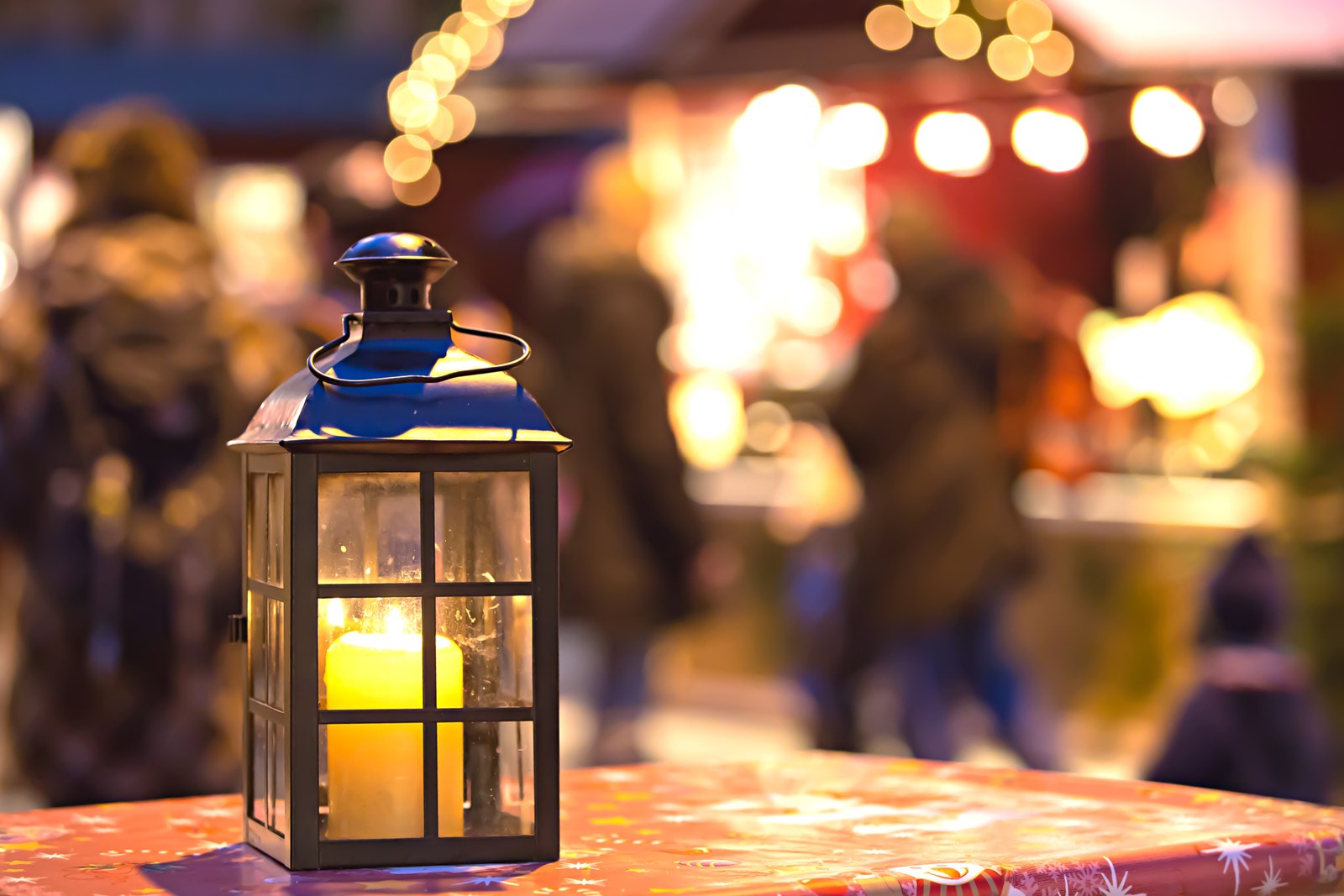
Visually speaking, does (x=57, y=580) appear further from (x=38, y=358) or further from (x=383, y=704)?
(x=383, y=704)

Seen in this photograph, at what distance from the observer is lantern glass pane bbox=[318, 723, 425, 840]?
1.61m

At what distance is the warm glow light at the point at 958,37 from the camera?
6812 mm

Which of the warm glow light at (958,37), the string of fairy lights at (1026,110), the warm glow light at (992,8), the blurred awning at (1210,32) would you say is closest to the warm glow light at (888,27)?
the string of fairy lights at (1026,110)

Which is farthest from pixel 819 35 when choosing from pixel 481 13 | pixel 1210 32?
pixel 1210 32

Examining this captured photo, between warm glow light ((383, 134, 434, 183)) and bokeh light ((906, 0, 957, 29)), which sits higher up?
warm glow light ((383, 134, 434, 183))

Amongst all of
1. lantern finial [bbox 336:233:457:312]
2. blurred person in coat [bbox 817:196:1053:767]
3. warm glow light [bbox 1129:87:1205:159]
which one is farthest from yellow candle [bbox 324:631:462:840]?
warm glow light [bbox 1129:87:1205:159]

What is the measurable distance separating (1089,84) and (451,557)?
17.6 ft

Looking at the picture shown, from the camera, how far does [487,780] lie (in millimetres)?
1649

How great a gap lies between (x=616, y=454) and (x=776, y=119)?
240 cm

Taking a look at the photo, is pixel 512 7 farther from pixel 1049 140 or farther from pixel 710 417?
pixel 1049 140

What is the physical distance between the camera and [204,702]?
404 centimetres

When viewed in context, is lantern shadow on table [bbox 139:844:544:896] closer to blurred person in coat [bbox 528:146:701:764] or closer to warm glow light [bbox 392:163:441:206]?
blurred person in coat [bbox 528:146:701:764]

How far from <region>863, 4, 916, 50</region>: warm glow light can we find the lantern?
5583 millimetres

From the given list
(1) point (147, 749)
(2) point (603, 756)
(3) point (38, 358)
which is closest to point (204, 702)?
(1) point (147, 749)
